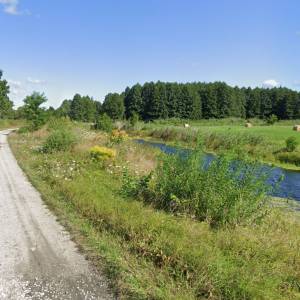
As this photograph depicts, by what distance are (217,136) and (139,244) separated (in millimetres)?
27778

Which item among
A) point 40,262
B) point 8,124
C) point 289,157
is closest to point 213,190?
point 40,262

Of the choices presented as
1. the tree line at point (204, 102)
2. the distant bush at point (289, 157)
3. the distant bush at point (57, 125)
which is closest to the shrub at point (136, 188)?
the distant bush at point (57, 125)

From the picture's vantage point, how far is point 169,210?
23.7ft

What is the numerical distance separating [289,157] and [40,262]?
77.4ft

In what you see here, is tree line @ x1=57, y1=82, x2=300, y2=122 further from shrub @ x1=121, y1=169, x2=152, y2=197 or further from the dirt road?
the dirt road

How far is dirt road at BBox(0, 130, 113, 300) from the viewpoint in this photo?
13.6 feet

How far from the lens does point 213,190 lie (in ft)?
21.8

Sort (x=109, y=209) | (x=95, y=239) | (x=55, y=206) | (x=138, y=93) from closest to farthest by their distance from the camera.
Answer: (x=95, y=239), (x=109, y=209), (x=55, y=206), (x=138, y=93)

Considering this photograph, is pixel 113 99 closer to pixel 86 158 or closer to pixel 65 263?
pixel 86 158

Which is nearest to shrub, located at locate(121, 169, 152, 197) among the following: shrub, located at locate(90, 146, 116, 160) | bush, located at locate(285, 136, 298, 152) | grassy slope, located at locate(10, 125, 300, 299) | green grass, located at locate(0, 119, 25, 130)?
grassy slope, located at locate(10, 125, 300, 299)

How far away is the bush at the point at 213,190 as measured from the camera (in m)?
6.43

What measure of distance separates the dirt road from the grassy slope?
11.0 inches

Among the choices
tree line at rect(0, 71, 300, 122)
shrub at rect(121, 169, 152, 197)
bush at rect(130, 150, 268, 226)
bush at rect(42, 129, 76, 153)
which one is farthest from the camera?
tree line at rect(0, 71, 300, 122)

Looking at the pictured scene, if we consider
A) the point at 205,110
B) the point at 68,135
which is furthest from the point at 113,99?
the point at 68,135
